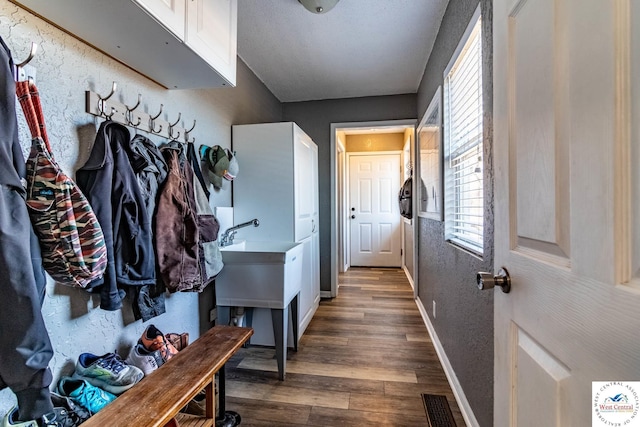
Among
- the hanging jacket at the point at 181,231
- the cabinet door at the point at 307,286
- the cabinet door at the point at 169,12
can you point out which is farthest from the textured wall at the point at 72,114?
the cabinet door at the point at 307,286

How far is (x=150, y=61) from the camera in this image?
1345 mm

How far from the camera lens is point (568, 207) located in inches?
21.2

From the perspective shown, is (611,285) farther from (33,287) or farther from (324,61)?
(324,61)

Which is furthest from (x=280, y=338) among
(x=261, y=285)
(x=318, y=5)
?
(x=318, y=5)

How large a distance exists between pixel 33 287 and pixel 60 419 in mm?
466

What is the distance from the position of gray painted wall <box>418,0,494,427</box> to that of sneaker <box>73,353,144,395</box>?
146 centimetres

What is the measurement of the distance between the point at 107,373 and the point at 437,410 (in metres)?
1.63

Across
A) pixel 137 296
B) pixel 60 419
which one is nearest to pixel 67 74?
pixel 137 296

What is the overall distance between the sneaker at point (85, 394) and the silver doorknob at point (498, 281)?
134 centimetres

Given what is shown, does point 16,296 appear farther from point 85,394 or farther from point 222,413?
point 222,413

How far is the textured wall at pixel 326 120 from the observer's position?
11.8ft

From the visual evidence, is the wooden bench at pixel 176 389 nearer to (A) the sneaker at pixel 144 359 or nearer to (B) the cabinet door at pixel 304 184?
(A) the sneaker at pixel 144 359

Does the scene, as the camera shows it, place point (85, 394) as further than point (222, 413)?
No

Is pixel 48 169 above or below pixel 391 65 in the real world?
below
